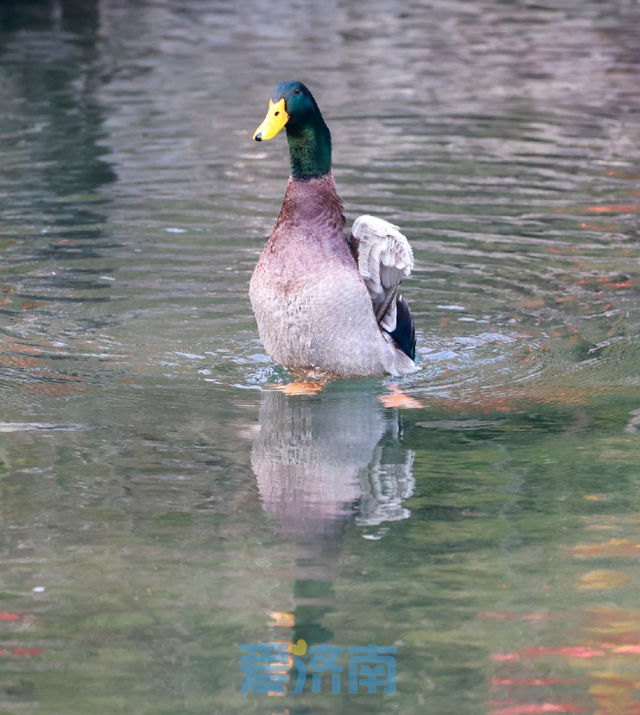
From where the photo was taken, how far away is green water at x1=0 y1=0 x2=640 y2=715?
4.12m

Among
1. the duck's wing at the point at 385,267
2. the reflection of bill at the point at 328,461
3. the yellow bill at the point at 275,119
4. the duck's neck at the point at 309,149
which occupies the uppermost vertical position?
the yellow bill at the point at 275,119

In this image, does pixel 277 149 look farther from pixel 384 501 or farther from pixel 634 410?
pixel 384 501

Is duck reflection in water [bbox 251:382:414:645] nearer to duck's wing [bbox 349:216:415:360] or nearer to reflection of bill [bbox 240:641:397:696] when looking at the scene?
reflection of bill [bbox 240:641:397:696]

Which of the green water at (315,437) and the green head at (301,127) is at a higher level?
the green head at (301,127)

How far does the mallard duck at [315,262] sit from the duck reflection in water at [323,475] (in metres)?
0.34

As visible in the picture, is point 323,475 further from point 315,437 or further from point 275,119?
point 275,119

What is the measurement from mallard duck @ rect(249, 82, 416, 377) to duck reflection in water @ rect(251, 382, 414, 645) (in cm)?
34

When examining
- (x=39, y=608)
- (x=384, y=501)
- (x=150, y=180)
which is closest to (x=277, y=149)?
(x=150, y=180)

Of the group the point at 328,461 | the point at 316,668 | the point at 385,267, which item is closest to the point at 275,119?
the point at 385,267

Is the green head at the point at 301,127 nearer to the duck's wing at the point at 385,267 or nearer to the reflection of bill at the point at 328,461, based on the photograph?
the duck's wing at the point at 385,267

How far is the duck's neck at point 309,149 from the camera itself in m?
6.62

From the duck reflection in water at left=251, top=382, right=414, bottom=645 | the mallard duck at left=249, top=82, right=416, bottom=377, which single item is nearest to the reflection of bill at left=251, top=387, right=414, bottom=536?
the duck reflection in water at left=251, top=382, right=414, bottom=645

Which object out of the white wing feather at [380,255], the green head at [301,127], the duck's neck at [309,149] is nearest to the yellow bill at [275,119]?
the green head at [301,127]

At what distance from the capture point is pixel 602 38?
24375 millimetres
